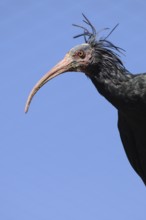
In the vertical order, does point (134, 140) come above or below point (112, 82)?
below

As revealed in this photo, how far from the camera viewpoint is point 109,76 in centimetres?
1005

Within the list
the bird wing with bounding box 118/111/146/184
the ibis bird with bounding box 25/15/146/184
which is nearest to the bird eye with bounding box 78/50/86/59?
the ibis bird with bounding box 25/15/146/184

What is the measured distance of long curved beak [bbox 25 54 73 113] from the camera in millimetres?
10438

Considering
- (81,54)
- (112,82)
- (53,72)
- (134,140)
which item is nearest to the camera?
(112,82)

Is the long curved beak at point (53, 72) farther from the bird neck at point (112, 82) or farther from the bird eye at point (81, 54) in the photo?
the bird neck at point (112, 82)

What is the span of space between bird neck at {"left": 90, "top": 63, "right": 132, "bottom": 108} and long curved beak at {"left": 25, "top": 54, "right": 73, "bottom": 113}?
531 millimetres

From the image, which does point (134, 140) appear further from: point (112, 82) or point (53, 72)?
point (53, 72)

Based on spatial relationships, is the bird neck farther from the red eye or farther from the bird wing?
the bird wing

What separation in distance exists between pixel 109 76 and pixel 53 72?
1.07 m

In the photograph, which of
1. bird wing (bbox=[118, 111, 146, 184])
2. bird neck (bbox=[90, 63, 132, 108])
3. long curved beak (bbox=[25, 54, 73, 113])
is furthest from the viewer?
bird wing (bbox=[118, 111, 146, 184])

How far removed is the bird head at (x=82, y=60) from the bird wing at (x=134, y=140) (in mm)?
1120

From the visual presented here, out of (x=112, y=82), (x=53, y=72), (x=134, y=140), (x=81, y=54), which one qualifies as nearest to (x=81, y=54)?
(x=81, y=54)

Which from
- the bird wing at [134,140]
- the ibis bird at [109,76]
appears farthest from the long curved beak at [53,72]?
the bird wing at [134,140]

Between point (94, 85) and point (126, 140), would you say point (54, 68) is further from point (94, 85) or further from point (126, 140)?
point (126, 140)
